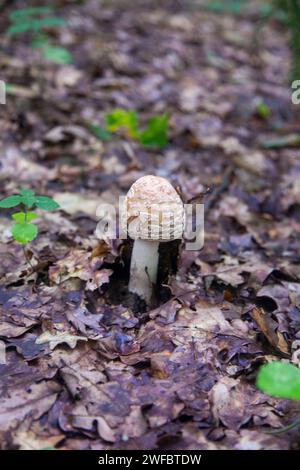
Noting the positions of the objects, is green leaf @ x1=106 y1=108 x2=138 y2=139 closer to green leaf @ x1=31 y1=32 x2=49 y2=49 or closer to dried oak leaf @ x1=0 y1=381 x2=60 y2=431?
green leaf @ x1=31 y1=32 x2=49 y2=49

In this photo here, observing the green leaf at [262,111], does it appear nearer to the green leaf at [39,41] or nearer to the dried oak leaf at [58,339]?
the green leaf at [39,41]

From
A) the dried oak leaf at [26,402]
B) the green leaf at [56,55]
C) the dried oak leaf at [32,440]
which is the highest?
the green leaf at [56,55]

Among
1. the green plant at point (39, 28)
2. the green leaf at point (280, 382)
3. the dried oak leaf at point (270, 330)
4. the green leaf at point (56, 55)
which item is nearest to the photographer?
the green leaf at point (280, 382)

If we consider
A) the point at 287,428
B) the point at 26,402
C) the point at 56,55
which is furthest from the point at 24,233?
the point at 56,55

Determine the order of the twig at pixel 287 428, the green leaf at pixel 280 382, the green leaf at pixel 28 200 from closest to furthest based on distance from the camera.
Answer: the green leaf at pixel 280 382
the twig at pixel 287 428
the green leaf at pixel 28 200

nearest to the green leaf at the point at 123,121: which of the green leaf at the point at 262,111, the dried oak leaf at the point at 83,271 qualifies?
the green leaf at the point at 262,111
